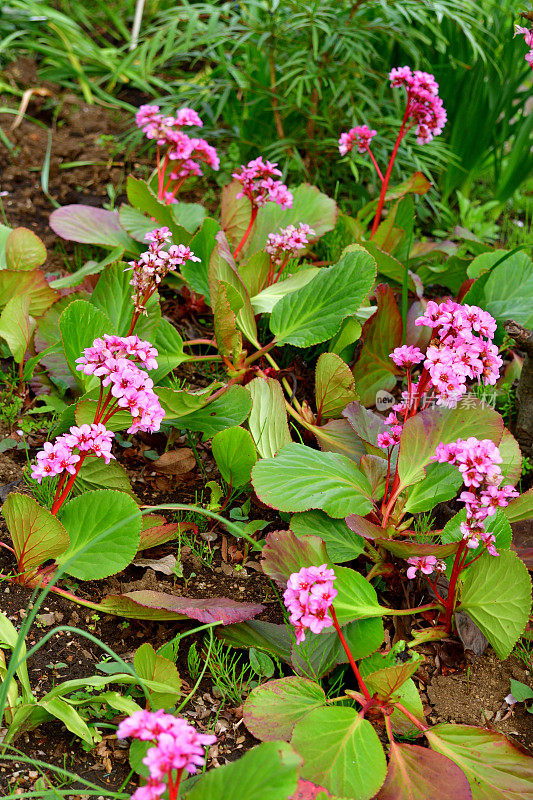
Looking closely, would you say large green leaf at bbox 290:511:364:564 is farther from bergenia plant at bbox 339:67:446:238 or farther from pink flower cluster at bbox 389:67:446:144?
pink flower cluster at bbox 389:67:446:144

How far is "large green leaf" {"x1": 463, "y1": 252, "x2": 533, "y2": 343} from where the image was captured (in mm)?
2266

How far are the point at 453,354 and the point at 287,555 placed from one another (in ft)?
1.84

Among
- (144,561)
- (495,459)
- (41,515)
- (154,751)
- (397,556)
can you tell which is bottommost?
(144,561)

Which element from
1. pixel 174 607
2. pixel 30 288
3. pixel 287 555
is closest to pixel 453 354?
pixel 287 555

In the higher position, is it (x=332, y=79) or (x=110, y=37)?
(x=332, y=79)

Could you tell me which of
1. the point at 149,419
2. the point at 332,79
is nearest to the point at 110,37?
the point at 332,79

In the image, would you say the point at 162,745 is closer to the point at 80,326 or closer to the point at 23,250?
the point at 80,326

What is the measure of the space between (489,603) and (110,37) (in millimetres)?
3623

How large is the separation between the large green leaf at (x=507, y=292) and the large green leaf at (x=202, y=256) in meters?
0.78

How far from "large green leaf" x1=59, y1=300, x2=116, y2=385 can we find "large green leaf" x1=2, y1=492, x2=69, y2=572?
1.38ft

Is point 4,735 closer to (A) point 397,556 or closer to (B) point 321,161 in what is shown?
(A) point 397,556

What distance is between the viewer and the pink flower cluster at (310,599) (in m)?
1.27

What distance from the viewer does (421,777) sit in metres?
1.38

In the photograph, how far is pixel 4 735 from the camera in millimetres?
1376
